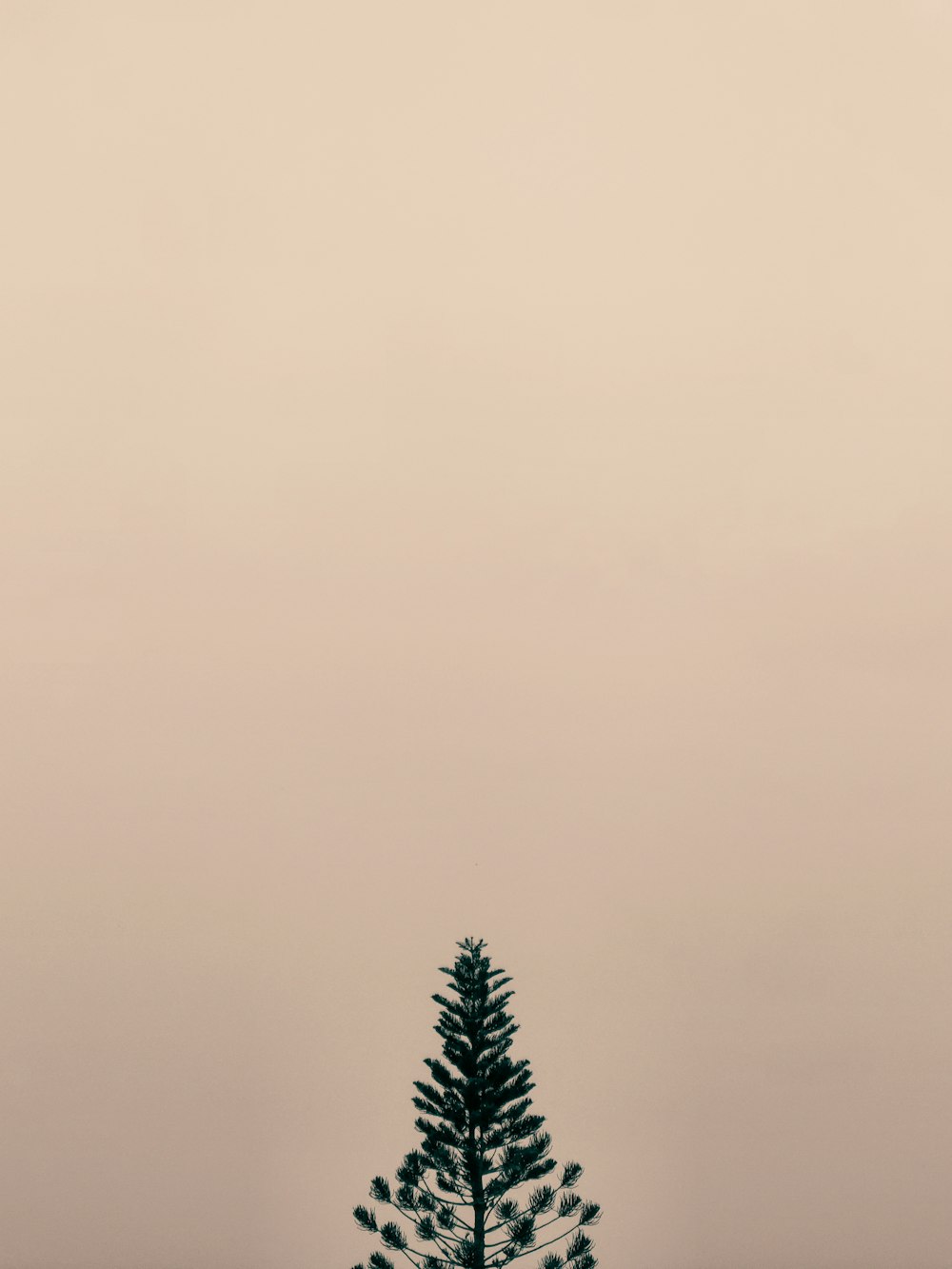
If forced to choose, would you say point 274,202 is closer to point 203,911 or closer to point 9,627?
point 9,627

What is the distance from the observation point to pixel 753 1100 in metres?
2.66

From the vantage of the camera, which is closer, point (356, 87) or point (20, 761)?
point (20, 761)

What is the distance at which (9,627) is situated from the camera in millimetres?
2809

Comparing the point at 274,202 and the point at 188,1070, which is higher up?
the point at 274,202

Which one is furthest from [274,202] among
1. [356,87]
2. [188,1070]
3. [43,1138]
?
[43,1138]

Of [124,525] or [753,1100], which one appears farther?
[124,525]

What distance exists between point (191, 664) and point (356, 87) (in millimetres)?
1440

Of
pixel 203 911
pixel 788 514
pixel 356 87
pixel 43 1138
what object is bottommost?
pixel 43 1138

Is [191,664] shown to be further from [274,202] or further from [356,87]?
[356,87]

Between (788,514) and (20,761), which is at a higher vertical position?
(788,514)

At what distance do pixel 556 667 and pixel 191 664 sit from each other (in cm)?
83

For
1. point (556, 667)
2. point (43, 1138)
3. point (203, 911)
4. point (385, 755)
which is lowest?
point (43, 1138)

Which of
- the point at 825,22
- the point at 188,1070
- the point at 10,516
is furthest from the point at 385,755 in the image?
the point at 825,22

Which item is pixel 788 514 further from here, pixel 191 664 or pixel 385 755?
pixel 191 664
